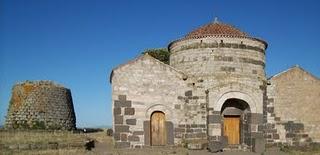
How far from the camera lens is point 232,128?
21.0 meters

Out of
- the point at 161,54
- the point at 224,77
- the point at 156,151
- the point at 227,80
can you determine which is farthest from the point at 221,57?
the point at 161,54

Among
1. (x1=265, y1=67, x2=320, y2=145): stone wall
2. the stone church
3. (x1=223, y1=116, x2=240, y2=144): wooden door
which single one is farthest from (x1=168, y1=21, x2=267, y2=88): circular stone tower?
(x1=223, y1=116, x2=240, y2=144): wooden door

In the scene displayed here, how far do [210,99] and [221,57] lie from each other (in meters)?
2.36

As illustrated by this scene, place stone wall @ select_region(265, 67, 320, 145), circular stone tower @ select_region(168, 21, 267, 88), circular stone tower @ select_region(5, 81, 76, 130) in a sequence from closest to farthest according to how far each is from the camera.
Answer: circular stone tower @ select_region(168, 21, 267, 88) < stone wall @ select_region(265, 67, 320, 145) < circular stone tower @ select_region(5, 81, 76, 130)

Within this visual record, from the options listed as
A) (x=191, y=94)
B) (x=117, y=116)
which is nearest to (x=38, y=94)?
(x=117, y=116)

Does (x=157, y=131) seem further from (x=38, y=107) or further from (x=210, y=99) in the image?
(x=38, y=107)

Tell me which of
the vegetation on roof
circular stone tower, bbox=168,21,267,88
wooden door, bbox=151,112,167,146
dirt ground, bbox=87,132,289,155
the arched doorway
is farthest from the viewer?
the vegetation on roof

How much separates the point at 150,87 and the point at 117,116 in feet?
7.34

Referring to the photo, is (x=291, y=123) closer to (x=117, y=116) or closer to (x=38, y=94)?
(x=117, y=116)

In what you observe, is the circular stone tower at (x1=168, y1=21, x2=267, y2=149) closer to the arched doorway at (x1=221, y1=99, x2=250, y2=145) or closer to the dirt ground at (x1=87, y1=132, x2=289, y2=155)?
the arched doorway at (x1=221, y1=99, x2=250, y2=145)

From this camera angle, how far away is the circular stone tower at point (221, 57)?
67.2 feet

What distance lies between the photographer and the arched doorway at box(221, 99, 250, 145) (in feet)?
68.3

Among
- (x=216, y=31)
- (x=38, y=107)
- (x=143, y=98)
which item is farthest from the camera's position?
(x=38, y=107)

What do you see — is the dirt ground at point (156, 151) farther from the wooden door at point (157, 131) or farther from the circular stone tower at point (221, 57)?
the circular stone tower at point (221, 57)
